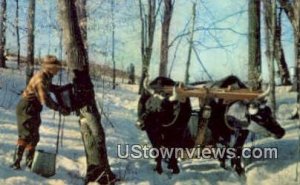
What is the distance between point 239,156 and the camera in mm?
10852

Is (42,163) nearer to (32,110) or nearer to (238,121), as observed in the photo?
(32,110)

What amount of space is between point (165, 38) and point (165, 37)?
0.22ft

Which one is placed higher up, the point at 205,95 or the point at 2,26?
the point at 2,26

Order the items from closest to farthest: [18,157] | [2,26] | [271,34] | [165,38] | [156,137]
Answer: [18,157] < [156,137] < [271,34] < [165,38] < [2,26]

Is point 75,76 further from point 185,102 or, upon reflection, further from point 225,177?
point 225,177

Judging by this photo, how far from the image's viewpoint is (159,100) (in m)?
10.7

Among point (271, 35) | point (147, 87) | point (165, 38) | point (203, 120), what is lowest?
point (203, 120)

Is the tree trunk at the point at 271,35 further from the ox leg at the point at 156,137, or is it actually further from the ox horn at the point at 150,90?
the ox horn at the point at 150,90

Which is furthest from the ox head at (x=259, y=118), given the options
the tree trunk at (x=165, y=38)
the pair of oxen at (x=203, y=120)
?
the tree trunk at (x=165, y=38)

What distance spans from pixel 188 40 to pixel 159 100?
58.4ft

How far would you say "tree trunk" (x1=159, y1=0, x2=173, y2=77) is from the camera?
26.8 meters

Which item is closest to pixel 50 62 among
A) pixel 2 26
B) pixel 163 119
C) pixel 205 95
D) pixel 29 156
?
pixel 29 156

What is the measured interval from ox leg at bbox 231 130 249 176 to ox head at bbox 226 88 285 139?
0.82 ft

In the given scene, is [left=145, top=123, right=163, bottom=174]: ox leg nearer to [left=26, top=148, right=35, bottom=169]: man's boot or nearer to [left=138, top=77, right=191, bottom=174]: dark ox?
[left=138, top=77, right=191, bottom=174]: dark ox
